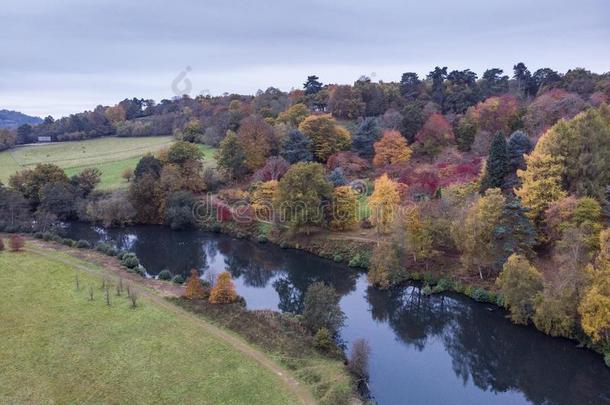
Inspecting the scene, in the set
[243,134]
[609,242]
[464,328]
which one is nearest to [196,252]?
[243,134]

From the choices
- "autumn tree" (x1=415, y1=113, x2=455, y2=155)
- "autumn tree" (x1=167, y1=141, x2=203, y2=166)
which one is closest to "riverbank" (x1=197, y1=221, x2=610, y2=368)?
"autumn tree" (x1=167, y1=141, x2=203, y2=166)

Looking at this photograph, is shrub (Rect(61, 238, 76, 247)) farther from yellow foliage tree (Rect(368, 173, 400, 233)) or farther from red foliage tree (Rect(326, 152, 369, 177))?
red foliage tree (Rect(326, 152, 369, 177))

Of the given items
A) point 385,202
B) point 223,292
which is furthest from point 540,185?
point 223,292

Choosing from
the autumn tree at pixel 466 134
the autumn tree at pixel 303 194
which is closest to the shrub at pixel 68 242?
the autumn tree at pixel 303 194

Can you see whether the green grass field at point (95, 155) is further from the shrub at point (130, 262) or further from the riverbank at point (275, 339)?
the riverbank at point (275, 339)

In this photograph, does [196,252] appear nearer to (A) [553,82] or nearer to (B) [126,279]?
(B) [126,279]

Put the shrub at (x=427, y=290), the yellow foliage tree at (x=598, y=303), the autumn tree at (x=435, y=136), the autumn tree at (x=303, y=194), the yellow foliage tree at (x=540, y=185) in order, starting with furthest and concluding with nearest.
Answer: the autumn tree at (x=435, y=136), the autumn tree at (x=303, y=194), the shrub at (x=427, y=290), the yellow foliage tree at (x=540, y=185), the yellow foliage tree at (x=598, y=303)
